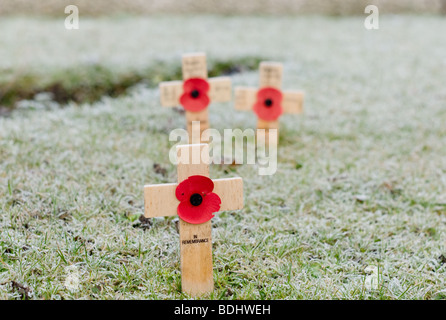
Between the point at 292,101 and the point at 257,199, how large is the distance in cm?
152

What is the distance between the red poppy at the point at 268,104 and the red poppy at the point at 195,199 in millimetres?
2311

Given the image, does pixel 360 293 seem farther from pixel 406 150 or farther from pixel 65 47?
pixel 65 47

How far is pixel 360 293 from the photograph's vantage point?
231cm

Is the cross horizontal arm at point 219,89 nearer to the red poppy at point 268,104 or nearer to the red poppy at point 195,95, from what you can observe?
A: the red poppy at point 195,95

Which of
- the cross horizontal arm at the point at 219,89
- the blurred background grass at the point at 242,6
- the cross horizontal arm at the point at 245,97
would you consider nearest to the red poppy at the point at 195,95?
the cross horizontal arm at the point at 219,89

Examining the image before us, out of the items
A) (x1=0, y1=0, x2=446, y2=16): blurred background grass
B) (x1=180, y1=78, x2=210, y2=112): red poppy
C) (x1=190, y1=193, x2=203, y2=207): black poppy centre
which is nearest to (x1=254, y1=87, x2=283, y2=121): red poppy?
(x1=180, y1=78, x2=210, y2=112): red poppy

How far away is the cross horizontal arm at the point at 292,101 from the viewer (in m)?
4.43

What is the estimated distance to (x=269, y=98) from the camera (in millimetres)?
4383

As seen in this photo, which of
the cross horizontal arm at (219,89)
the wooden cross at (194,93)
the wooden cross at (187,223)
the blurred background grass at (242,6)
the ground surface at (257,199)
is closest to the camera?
the wooden cross at (187,223)

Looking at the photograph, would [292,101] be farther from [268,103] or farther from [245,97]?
[245,97]

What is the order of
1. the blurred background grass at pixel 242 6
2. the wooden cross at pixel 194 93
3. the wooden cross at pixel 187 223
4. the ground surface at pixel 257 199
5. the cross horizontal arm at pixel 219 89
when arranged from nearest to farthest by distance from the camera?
the wooden cross at pixel 187 223 < the ground surface at pixel 257 199 < the wooden cross at pixel 194 93 < the cross horizontal arm at pixel 219 89 < the blurred background grass at pixel 242 6

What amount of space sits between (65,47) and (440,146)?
6707 millimetres

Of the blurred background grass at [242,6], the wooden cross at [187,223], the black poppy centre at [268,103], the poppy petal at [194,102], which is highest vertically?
the blurred background grass at [242,6]

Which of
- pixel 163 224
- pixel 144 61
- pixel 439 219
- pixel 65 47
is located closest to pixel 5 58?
pixel 65 47
